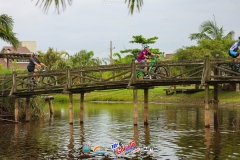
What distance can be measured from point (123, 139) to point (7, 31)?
15.7 meters

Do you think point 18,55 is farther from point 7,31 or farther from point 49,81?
point 49,81

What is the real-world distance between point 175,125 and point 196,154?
10.6 meters

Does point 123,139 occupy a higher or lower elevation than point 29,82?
lower

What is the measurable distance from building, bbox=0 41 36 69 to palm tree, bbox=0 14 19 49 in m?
5.09

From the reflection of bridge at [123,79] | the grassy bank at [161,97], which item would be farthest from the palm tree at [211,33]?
the reflection of bridge at [123,79]

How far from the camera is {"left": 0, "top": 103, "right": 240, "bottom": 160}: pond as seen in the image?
1747cm

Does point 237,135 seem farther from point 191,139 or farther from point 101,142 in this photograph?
point 101,142

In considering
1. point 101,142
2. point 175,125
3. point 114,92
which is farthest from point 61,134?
point 114,92

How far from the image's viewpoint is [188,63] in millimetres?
24406

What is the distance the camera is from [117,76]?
2650 centimetres

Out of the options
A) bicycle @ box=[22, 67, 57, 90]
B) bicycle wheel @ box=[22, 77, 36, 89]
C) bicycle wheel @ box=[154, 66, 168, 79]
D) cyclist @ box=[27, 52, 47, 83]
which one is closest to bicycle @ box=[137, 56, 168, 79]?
bicycle wheel @ box=[154, 66, 168, 79]

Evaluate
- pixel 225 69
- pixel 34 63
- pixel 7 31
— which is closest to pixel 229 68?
pixel 225 69

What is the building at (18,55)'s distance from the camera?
2454 inches

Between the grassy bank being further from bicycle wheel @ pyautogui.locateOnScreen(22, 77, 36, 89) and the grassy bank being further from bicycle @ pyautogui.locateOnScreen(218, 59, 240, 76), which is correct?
bicycle wheel @ pyautogui.locateOnScreen(22, 77, 36, 89)
